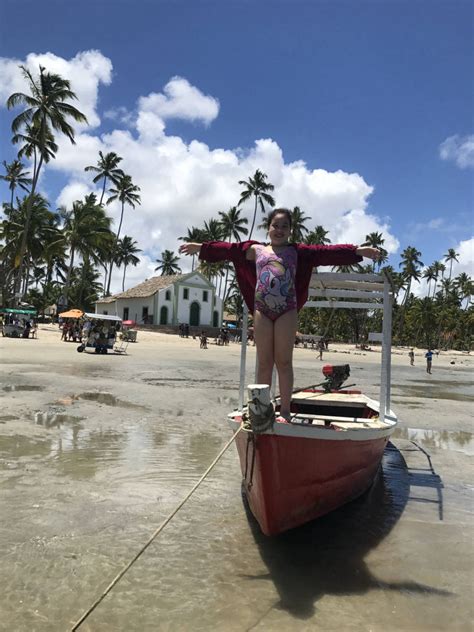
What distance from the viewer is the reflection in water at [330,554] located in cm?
351

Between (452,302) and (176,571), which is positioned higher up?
(452,302)

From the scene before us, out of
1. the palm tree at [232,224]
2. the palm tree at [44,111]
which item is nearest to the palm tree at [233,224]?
the palm tree at [232,224]

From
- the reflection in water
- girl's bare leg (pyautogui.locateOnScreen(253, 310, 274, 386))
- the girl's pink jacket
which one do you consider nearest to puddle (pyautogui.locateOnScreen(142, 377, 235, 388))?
the reflection in water

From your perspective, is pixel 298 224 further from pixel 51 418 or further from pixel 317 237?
pixel 51 418

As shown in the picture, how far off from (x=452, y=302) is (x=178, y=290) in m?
50.4

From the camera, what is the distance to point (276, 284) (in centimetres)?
385

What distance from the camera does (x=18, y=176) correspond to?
47.3 m

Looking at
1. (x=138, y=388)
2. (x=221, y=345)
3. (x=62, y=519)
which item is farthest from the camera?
(x=221, y=345)

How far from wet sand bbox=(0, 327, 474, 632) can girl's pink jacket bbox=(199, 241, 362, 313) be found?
7.04 ft

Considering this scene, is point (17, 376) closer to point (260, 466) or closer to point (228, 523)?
point (228, 523)

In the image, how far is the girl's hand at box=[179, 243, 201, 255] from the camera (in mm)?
4301

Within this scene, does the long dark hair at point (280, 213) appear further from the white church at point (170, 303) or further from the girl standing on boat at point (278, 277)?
the white church at point (170, 303)

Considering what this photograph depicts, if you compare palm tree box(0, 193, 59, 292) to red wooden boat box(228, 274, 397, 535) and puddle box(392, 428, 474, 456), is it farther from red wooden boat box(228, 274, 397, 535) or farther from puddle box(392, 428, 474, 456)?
red wooden boat box(228, 274, 397, 535)

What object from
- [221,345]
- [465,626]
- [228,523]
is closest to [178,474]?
[228,523]
